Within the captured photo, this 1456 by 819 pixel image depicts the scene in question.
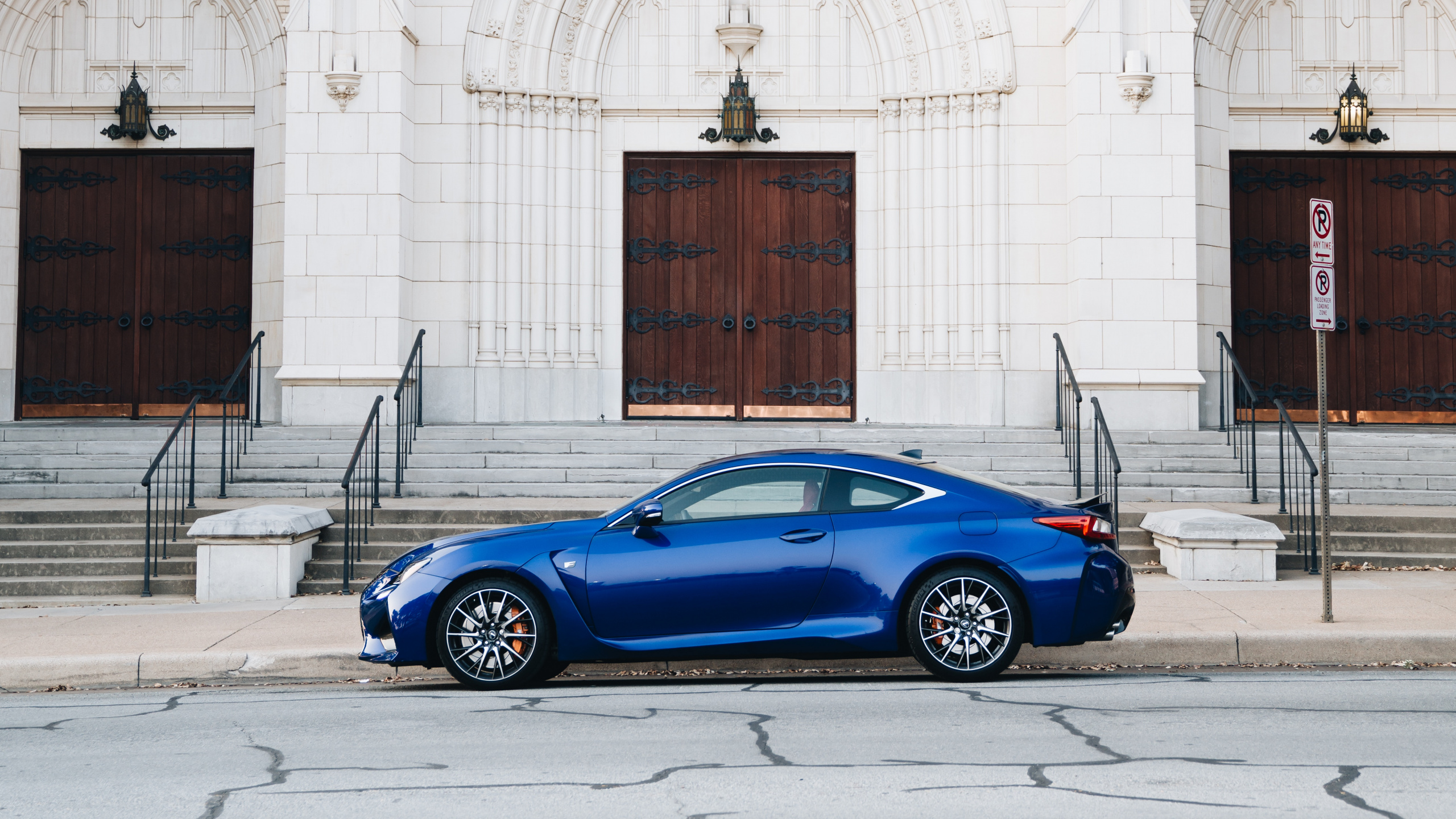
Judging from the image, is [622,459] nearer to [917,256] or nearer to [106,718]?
[917,256]

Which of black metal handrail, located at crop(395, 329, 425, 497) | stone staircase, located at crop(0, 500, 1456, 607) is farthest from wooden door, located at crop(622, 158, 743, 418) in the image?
stone staircase, located at crop(0, 500, 1456, 607)

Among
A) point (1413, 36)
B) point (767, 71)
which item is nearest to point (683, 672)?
point (767, 71)

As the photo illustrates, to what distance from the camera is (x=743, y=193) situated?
1731 cm

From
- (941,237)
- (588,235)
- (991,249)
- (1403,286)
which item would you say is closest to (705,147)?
(588,235)

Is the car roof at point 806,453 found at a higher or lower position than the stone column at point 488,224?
lower

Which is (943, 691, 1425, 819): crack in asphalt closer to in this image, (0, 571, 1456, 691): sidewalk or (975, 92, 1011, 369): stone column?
(0, 571, 1456, 691): sidewalk

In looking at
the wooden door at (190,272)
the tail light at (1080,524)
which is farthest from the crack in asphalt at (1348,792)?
the wooden door at (190,272)

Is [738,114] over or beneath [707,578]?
over

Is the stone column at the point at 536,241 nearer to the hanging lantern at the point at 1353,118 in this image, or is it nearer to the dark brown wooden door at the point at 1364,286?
the dark brown wooden door at the point at 1364,286

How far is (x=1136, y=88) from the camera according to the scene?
15578 millimetres

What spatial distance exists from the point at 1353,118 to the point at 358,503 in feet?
43.5

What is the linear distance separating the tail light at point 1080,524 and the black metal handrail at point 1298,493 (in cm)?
451

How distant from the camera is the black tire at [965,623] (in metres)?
7.34

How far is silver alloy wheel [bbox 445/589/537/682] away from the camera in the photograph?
291 inches
